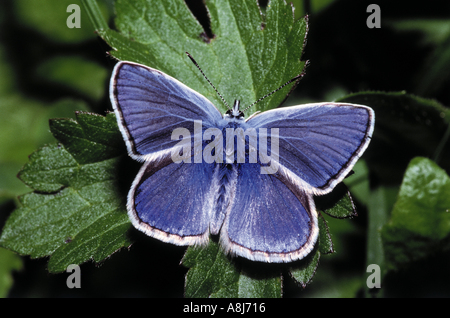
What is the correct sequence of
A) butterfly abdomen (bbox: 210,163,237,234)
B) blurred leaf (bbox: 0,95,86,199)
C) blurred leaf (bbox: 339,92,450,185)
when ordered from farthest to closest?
blurred leaf (bbox: 0,95,86,199) → blurred leaf (bbox: 339,92,450,185) → butterfly abdomen (bbox: 210,163,237,234)

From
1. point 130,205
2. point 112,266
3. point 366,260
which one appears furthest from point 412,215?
point 112,266

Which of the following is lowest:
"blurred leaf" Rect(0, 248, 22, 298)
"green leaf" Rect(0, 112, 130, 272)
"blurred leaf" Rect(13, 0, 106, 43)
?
"blurred leaf" Rect(0, 248, 22, 298)

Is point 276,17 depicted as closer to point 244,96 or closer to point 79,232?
point 244,96

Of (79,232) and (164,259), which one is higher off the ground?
(79,232)

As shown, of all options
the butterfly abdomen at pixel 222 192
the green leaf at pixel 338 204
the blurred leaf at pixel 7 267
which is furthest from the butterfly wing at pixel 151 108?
the blurred leaf at pixel 7 267

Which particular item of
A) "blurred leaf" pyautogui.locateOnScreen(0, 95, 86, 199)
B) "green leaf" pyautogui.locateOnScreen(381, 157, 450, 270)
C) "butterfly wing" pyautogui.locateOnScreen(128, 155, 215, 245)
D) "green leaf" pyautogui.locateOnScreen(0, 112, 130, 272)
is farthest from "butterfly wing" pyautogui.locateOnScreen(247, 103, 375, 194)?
"blurred leaf" pyautogui.locateOnScreen(0, 95, 86, 199)

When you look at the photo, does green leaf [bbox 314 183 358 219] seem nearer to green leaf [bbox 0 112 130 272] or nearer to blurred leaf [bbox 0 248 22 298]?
green leaf [bbox 0 112 130 272]

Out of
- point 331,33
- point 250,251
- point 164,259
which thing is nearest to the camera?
point 250,251
